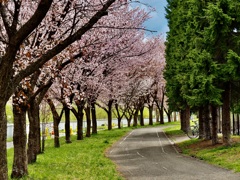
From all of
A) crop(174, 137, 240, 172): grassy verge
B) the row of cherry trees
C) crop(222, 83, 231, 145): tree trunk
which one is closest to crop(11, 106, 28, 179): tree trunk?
the row of cherry trees

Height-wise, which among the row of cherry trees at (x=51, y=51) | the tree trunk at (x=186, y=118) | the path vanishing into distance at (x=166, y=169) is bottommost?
the path vanishing into distance at (x=166, y=169)

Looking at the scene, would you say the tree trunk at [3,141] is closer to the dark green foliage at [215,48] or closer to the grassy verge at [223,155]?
the grassy verge at [223,155]

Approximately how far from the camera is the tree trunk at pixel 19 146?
13.8 metres

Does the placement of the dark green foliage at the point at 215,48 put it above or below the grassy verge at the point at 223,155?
above

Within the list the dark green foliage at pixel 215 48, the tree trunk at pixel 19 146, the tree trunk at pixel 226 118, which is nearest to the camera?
the tree trunk at pixel 19 146

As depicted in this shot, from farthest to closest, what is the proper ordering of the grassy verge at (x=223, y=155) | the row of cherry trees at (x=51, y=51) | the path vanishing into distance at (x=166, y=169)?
the grassy verge at (x=223, y=155) < the path vanishing into distance at (x=166, y=169) < the row of cherry trees at (x=51, y=51)

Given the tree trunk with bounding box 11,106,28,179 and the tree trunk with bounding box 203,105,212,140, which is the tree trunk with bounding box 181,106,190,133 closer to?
the tree trunk with bounding box 203,105,212,140

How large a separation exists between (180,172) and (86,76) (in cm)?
1528

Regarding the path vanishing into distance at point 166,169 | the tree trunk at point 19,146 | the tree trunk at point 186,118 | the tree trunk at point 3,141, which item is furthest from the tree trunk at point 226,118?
the tree trunk at point 3,141

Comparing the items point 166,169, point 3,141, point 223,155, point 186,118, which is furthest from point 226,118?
point 186,118

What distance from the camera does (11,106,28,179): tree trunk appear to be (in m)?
13.8

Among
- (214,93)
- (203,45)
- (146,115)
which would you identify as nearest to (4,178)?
(214,93)

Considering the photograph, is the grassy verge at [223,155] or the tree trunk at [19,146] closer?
the tree trunk at [19,146]

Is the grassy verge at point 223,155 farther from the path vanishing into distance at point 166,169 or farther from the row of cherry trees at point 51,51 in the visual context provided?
the row of cherry trees at point 51,51
